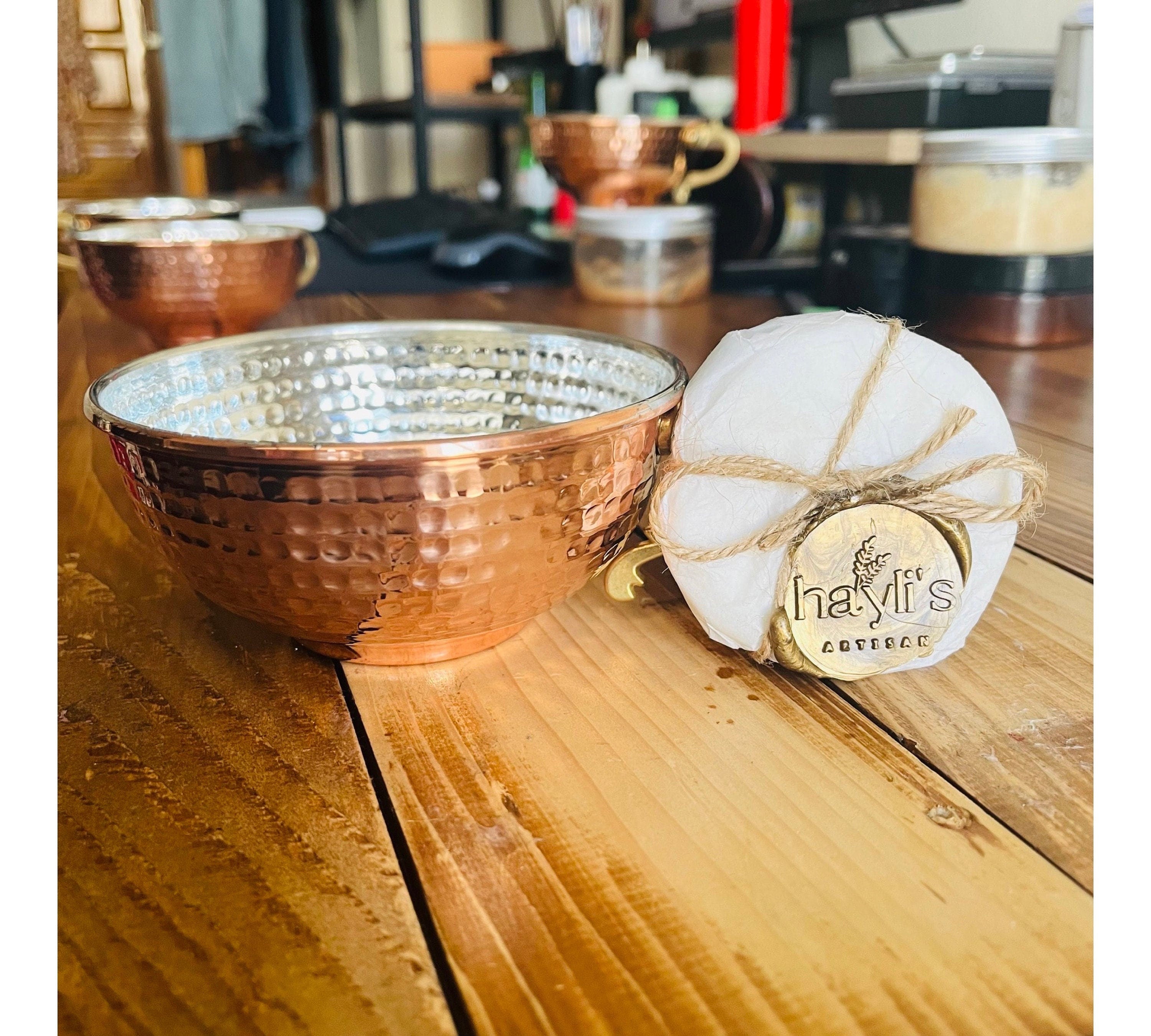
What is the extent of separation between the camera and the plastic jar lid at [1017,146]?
78 centimetres

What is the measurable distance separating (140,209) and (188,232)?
23 centimetres

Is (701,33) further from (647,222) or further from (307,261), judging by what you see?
(307,261)

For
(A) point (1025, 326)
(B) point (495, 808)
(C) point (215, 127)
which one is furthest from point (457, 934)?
(C) point (215, 127)

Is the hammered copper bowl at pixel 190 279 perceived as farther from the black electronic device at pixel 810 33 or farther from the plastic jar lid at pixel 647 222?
the black electronic device at pixel 810 33

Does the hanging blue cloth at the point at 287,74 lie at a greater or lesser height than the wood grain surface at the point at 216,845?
greater

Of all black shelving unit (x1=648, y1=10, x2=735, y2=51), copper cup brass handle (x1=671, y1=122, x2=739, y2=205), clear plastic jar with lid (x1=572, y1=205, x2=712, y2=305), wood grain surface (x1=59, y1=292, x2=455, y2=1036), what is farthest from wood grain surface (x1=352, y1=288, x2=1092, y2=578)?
black shelving unit (x1=648, y1=10, x2=735, y2=51)

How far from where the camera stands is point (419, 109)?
5.56ft

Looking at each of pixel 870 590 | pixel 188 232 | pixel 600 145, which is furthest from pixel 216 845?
pixel 600 145

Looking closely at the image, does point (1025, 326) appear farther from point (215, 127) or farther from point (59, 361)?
point (215, 127)

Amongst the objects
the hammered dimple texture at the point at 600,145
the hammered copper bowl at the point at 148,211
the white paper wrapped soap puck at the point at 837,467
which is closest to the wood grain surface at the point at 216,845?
the white paper wrapped soap puck at the point at 837,467

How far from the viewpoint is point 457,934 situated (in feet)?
0.72

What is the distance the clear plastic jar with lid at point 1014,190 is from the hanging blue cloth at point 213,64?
2.85 m

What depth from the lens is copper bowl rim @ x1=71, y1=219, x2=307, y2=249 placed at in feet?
2.34

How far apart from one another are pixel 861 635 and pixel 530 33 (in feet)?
9.62
